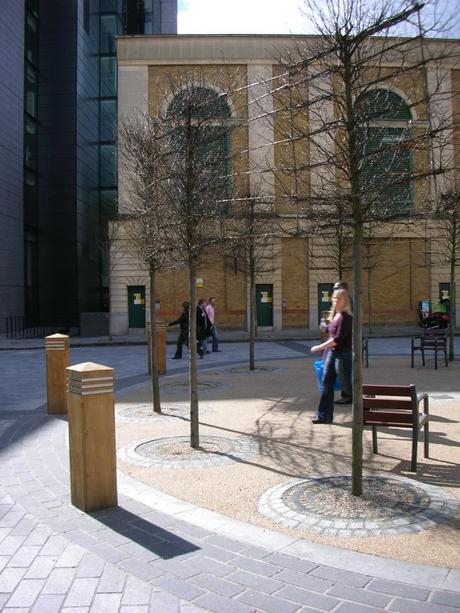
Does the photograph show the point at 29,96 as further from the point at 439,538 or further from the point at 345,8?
the point at 439,538

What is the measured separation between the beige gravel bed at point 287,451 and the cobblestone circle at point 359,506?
4.4 inches

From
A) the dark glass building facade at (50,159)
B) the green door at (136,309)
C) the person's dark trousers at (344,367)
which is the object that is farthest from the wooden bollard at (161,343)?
the dark glass building facade at (50,159)

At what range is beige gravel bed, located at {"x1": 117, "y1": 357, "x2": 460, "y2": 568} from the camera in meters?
4.30

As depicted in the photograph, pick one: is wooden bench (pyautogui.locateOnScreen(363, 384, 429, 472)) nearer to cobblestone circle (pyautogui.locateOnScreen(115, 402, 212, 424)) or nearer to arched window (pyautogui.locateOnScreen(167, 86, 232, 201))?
arched window (pyautogui.locateOnScreen(167, 86, 232, 201))

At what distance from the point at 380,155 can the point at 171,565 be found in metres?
3.51

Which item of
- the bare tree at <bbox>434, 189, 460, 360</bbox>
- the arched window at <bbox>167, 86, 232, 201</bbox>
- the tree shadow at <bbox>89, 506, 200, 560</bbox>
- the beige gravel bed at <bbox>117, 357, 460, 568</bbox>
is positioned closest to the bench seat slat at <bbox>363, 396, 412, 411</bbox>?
the beige gravel bed at <bbox>117, 357, 460, 568</bbox>

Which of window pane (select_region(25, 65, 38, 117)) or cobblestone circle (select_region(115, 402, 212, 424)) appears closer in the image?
cobblestone circle (select_region(115, 402, 212, 424))

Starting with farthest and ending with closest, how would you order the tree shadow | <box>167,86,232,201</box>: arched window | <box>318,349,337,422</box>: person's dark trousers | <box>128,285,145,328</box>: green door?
1. <box>128,285,145,328</box>: green door
2. <box>318,349,337,422</box>: person's dark trousers
3. <box>167,86,232,201</box>: arched window
4. the tree shadow

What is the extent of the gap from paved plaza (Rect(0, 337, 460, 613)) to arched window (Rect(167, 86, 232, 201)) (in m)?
3.83

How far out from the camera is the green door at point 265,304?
101 ft

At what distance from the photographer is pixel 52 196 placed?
35312mm

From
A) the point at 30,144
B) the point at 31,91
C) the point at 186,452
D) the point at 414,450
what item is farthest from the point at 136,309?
the point at 414,450

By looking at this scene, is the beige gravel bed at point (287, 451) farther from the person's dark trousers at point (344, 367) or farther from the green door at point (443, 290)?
the green door at point (443, 290)

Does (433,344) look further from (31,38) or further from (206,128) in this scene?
(31,38)
